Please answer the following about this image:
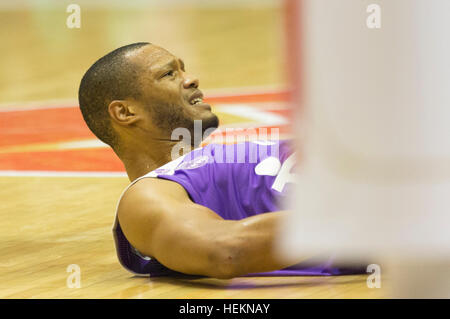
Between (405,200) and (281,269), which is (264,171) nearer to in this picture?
(281,269)

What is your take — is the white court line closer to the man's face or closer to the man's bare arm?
the man's face

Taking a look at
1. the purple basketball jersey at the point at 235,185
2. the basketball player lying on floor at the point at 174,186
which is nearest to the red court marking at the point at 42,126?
the basketball player lying on floor at the point at 174,186

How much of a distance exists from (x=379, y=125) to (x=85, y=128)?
645cm

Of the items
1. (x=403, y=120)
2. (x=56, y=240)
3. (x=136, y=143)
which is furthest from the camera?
(x=56, y=240)

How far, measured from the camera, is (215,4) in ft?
42.7

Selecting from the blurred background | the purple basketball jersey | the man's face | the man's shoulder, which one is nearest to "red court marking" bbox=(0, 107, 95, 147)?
the blurred background

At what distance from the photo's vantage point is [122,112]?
4.05m

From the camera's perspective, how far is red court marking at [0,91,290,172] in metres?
6.31

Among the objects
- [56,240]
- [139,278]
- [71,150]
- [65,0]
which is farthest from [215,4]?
[139,278]

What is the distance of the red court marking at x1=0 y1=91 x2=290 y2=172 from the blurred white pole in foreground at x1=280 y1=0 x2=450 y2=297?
464 centimetres

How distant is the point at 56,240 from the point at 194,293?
4.65ft

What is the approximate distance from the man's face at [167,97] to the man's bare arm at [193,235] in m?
0.54

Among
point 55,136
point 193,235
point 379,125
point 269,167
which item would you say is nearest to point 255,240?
point 193,235

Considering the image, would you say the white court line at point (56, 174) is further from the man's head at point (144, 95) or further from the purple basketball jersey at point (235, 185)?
the purple basketball jersey at point (235, 185)
